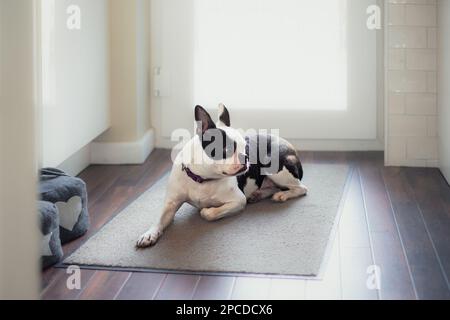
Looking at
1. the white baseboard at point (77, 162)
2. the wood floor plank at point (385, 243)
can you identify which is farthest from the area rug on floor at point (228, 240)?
the white baseboard at point (77, 162)

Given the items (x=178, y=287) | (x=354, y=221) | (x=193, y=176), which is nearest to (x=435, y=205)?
(x=354, y=221)

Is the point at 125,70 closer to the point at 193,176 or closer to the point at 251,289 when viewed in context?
the point at 193,176

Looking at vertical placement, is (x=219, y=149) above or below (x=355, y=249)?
above

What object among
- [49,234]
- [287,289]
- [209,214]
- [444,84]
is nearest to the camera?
[287,289]

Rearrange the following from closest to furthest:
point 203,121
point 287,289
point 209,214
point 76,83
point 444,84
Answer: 1. point 287,289
2. point 203,121
3. point 209,214
4. point 76,83
5. point 444,84

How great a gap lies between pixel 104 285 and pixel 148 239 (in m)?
0.31

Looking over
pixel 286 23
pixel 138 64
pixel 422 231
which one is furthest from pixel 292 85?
pixel 422 231

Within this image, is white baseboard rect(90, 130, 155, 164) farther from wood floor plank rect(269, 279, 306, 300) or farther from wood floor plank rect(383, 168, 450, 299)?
wood floor plank rect(269, 279, 306, 300)

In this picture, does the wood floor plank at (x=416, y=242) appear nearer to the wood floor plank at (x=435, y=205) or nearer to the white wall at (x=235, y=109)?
the wood floor plank at (x=435, y=205)

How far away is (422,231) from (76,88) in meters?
1.31

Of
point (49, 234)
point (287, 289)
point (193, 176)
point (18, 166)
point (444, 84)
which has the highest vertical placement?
point (444, 84)

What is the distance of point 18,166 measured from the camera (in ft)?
3.82

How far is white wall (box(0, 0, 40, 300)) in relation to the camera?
113cm

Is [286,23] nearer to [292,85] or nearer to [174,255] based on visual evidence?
[292,85]
